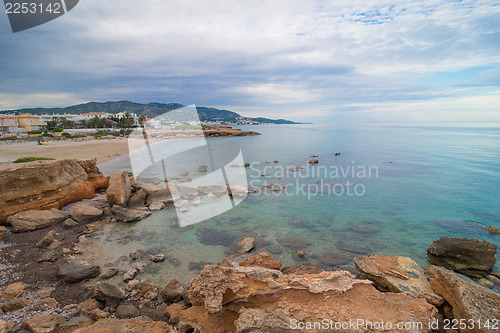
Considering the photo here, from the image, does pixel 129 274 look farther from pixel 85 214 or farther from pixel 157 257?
pixel 85 214

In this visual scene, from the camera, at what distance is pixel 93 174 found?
16953 mm

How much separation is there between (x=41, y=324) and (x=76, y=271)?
2575 mm

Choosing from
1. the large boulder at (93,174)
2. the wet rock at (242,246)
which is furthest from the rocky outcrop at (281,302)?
the large boulder at (93,174)

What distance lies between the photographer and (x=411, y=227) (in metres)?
13.7

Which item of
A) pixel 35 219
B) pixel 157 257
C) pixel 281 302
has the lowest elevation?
pixel 157 257

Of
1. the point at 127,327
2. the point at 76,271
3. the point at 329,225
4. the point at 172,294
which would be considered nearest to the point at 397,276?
the point at 172,294

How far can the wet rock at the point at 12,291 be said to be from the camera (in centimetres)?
652

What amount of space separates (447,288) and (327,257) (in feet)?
15.7

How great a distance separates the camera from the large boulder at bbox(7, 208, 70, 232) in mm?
10234

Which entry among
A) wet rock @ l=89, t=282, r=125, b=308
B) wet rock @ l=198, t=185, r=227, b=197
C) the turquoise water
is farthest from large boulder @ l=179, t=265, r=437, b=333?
wet rock @ l=198, t=185, r=227, b=197

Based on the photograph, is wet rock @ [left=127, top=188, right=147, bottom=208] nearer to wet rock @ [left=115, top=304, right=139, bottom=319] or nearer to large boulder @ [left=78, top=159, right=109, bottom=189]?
large boulder @ [left=78, top=159, right=109, bottom=189]

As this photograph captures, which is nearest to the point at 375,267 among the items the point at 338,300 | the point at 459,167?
the point at 338,300

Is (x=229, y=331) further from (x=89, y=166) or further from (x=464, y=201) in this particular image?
(x=464, y=201)

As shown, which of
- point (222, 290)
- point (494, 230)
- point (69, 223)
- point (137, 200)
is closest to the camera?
point (222, 290)
